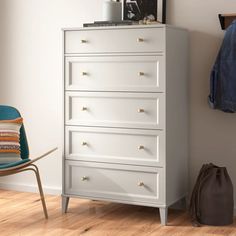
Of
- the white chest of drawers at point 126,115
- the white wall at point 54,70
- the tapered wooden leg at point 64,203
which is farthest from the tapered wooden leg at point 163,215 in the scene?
the tapered wooden leg at point 64,203

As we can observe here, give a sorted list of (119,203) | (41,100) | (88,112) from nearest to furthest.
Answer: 1. (88,112)
2. (119,203)
3. (41,100)

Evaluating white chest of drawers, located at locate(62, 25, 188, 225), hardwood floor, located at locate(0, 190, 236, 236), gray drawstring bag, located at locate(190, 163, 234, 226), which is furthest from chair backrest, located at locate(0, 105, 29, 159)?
gray drawstring bag, located at locate(190, 163, 234, 226)

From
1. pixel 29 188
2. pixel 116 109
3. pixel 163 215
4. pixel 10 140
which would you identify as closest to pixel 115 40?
pixel 116 109

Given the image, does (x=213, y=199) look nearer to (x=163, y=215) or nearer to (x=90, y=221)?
(x=163, y=215)

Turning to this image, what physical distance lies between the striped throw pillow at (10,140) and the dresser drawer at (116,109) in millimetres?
367

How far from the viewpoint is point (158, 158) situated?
11.9 feet

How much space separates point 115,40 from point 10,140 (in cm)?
99

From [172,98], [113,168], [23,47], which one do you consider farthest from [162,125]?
[23,47]

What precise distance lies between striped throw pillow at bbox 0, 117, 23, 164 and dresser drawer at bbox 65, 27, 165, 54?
2.08ft

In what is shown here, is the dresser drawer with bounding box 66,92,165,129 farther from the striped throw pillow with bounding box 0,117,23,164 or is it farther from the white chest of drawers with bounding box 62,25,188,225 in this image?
the striped throw pillow with bounding box 0,117,23,164

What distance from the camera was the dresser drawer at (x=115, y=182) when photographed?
3664 mm

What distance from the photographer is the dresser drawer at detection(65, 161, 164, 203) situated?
366 cm

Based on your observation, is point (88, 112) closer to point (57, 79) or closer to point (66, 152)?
point (66, 152)

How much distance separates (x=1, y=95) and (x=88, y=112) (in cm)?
116
